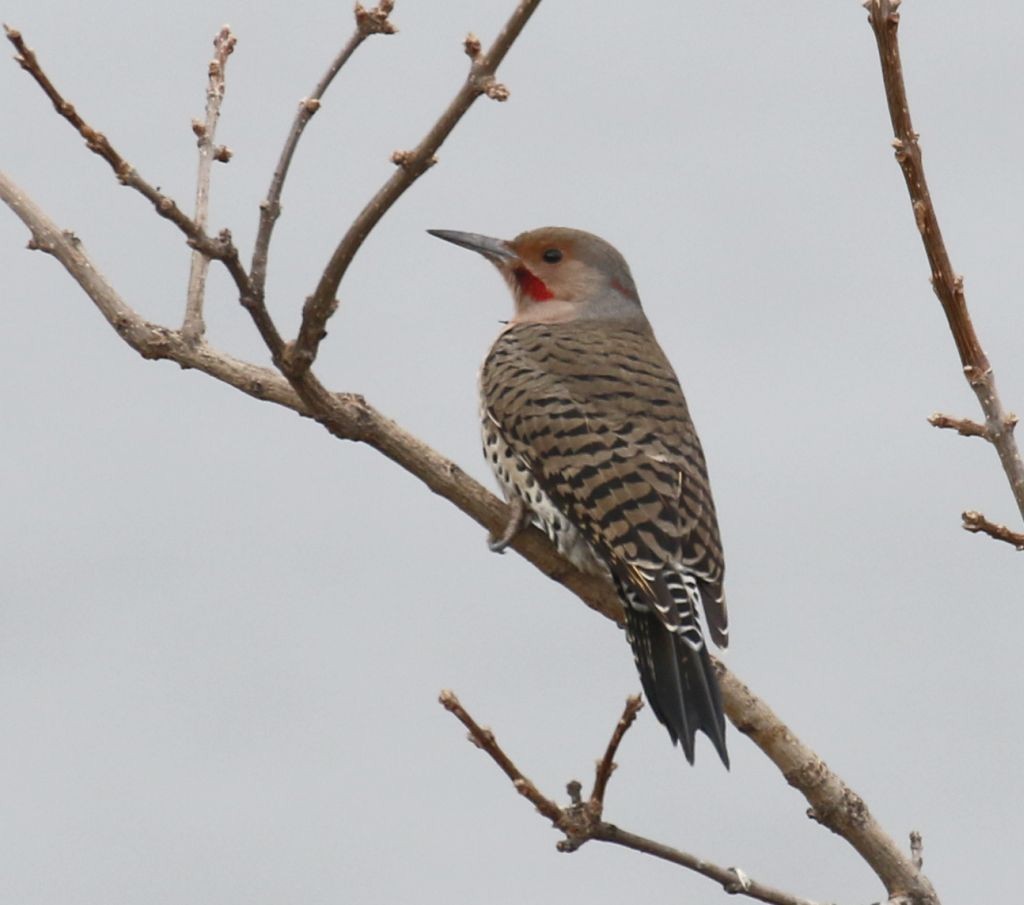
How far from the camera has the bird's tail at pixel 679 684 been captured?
3396 mm

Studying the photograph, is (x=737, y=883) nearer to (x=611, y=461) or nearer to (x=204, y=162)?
(x=611, y=461)

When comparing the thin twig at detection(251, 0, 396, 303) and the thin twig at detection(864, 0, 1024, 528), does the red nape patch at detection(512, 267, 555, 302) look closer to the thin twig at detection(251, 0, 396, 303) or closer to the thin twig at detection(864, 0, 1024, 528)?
the thin twig at detection(251, 0, 396, 303)

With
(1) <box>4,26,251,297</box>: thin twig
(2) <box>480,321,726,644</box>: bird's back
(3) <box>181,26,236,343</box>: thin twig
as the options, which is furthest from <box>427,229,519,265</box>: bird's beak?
(1) <box>4,26,251,297</box>: thin twig

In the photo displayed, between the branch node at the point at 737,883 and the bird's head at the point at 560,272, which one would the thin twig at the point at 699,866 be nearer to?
the branch node at the point at 737,883

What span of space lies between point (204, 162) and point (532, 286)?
1751 millimetres

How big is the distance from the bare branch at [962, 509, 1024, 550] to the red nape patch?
2632 millimetres

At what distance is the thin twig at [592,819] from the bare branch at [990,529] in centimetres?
63

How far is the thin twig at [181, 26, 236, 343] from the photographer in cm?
336

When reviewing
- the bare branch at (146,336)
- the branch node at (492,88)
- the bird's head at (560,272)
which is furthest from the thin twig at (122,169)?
the bird's head at (560,272)

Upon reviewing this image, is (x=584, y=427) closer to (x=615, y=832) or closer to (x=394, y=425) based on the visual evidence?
(x=394, y=425)

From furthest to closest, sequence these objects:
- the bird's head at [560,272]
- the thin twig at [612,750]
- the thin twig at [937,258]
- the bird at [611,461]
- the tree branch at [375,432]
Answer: the bird's head at [560,272] < the bird at [611,461] < the tree branch at [375,432] < the thin twig at [612,750] < the thin twig at [937,258]

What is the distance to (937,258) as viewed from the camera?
214 centimetres

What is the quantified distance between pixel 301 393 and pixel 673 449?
1.29 meters

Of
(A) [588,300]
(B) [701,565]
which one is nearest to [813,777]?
(B) [701,565]
